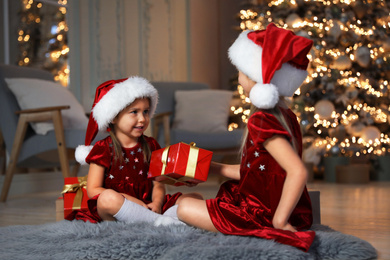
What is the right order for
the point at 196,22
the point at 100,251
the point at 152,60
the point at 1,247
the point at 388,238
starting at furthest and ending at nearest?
the point at 196,22, the point at 152,60, the point at 388,238, the point at 1,247, the point at 100,251

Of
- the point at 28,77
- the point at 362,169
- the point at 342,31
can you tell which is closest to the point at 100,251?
the point at 28,77

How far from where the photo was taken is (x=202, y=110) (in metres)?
3.67

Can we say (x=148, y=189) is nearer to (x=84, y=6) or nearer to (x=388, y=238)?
(x=388, y=238)

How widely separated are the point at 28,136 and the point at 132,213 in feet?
5.34

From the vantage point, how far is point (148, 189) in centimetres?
178

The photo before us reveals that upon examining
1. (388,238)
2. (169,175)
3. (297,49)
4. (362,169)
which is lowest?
(362,169)

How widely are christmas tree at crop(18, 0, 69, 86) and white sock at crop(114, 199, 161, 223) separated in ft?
8.37

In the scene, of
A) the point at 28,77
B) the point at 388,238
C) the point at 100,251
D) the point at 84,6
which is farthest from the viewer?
the point at 84,6

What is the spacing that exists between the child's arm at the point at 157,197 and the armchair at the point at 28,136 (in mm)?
1203

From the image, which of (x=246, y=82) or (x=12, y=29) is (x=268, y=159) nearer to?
(x=246, y=82)

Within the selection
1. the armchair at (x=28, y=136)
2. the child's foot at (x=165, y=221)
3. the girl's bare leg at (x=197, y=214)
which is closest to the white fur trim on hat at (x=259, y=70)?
the girl's bare leg at (x=197, y=214)

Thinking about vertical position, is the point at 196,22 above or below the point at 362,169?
above

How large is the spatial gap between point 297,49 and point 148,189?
0.77 m

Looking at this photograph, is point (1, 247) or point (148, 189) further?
point (148, 189)
